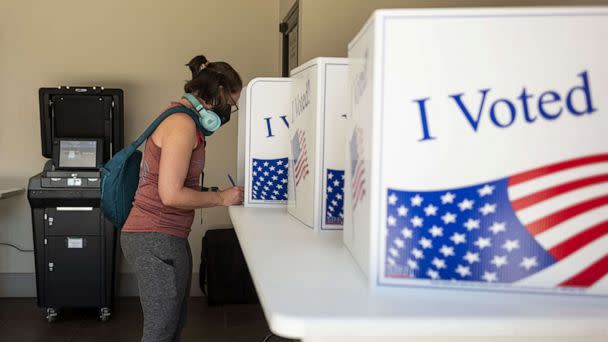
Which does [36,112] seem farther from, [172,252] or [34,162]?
[172,252]

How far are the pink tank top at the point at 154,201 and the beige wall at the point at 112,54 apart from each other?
7.81 ft

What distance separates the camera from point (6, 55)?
Answer: 424cm

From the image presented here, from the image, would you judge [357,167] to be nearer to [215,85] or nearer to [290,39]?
[215,85]

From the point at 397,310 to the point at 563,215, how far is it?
253 millimetres

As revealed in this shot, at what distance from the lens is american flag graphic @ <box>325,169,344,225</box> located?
1.34 metres

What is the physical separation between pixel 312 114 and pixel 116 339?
2.67 m

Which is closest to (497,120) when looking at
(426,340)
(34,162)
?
(426,340)

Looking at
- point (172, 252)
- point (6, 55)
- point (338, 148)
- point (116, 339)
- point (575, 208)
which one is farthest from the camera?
point (6, 55)

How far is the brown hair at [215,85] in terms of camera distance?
7.02 ft

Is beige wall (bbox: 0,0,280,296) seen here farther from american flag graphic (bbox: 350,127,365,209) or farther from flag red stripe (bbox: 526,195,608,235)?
flag red stripe (bbox: 526,195,608,235)

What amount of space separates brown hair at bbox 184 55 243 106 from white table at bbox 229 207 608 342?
1.26m

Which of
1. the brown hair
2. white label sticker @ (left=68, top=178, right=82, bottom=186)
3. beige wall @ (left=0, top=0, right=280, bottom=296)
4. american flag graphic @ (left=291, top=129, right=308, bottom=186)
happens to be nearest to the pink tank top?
the brown hair

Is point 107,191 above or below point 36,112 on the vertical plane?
below

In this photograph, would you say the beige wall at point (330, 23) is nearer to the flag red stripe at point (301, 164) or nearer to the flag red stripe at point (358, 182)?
the flag red stripe at point (301, 164)
